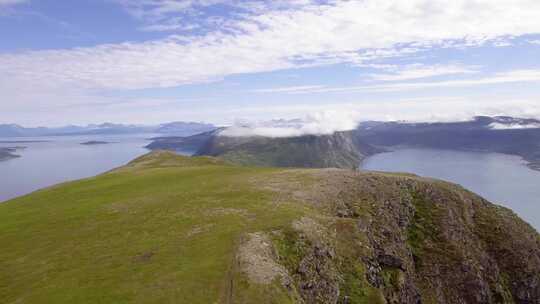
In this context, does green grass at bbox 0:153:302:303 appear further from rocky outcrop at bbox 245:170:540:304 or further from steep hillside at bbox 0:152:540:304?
rocky outcrop at bbox 245:170:540:304

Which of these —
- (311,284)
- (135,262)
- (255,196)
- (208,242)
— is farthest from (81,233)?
(311,284)

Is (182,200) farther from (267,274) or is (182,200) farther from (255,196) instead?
(267,274)

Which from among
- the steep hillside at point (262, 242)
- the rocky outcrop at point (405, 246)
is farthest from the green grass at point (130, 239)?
the rocky outcrop at point (405, 246)

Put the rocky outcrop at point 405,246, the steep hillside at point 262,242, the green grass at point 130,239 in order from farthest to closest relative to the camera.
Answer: the rocky outcrop at point 405,246 → the steep hillside at point 262,242 → the green grass at point 130,239

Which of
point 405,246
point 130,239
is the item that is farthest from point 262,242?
point 405,246

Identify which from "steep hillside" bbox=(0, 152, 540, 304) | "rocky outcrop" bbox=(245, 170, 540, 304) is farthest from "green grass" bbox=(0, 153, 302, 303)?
"rocky outcrop" bbox=(245, 170, 540, 304)

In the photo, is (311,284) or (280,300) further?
(311,284)

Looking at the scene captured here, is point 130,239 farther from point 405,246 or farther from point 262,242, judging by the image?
point 405,246

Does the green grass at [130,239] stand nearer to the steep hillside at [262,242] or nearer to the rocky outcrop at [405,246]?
the steep hillside at [262,242]
